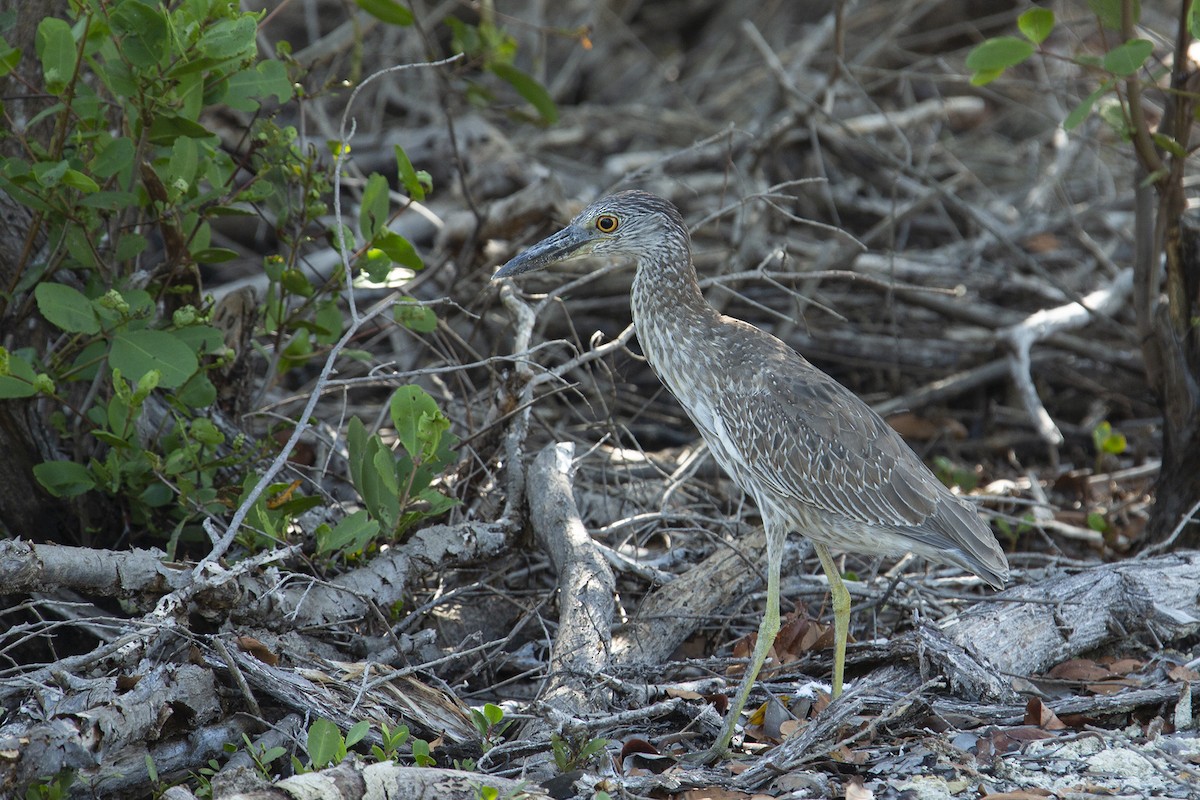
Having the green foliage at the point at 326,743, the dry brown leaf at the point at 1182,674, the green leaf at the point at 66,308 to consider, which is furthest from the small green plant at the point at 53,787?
the dry brown leaf at the point at 1182,674

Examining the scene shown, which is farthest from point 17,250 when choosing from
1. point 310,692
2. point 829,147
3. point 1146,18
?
point 1146,18

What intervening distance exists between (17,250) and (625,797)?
2574 millimetres

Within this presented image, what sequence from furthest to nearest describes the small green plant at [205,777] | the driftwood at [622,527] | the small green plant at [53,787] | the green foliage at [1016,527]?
the green foliage at [1016,527] → the driftwood at [622,527] → the small green plant at [205,777] → the small green plant at [53,787]

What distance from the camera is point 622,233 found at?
3893mm

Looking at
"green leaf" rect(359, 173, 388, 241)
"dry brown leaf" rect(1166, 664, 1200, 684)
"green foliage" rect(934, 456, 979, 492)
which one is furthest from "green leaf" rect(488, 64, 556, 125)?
"dry brown leaf" rect(1166, 664, 1200, 684)

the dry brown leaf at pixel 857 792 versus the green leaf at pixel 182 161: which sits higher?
the green leaf at pixel 182 161

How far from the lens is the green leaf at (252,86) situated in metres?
3.45

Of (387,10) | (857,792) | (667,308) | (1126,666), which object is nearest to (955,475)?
(1126,666)

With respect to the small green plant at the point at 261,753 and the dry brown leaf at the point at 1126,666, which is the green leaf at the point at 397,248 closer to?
the small green plant at the point at 261,753

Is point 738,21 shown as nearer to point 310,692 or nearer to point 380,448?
point 380,448

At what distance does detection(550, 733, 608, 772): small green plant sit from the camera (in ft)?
9.31

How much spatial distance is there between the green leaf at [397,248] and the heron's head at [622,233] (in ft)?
1.17

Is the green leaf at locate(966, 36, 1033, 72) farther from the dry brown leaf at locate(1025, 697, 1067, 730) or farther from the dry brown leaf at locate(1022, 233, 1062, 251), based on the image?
the dry brown leaf at locate(1022, 233, 1062, 251)

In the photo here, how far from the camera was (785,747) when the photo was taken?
121 inches
